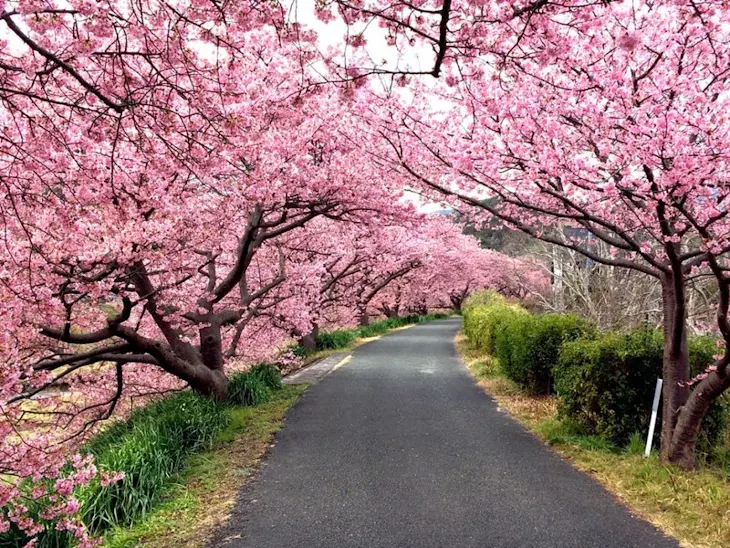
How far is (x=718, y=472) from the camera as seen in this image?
5465 mm

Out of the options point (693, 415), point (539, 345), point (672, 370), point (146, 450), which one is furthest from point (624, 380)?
point (146, 450)

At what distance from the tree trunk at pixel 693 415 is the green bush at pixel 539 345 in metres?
2.85

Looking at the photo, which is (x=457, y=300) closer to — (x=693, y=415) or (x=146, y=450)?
(x=693, y=415)

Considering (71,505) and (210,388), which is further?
(210,388)

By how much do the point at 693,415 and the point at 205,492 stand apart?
5.06 metres

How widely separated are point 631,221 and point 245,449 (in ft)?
21.0

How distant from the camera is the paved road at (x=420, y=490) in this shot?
4246 mm

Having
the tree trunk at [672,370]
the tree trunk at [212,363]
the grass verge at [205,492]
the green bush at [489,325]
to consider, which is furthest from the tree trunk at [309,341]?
the tree trunk at [672,370]

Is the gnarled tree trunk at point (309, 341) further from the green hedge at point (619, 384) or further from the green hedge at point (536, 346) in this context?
the green hedge at point (619, 384)

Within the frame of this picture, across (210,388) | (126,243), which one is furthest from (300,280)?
(126,243)

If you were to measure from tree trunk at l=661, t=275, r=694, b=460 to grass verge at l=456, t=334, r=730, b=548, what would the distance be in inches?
14.1

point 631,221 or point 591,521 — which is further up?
point 631,221

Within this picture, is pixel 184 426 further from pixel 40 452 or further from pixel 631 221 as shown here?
pixel 631 221

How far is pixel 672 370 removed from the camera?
5.59m
